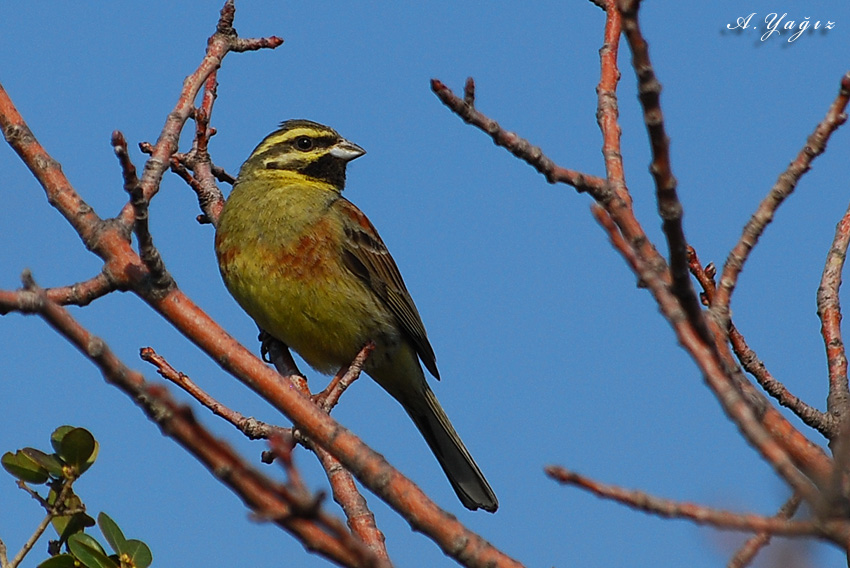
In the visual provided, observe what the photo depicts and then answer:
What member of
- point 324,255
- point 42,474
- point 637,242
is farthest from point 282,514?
point 324,255

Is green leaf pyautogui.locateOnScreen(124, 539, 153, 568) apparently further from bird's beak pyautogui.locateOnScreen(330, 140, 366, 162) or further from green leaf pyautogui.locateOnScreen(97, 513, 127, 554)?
bird's beak pyautogui.locateOnScreen(330, 140, 366, 162)

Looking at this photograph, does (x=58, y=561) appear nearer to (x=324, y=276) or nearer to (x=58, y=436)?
(x=58, y=436)

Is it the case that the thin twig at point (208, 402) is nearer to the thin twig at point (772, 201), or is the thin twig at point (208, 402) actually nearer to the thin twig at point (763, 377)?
the thin twig at point (763, 377)

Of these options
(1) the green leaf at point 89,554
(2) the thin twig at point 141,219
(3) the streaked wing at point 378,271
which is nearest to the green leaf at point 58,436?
(1) the green leaf at point 89,554

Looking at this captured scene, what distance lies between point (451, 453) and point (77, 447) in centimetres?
373

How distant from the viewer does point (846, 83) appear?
2.38 m

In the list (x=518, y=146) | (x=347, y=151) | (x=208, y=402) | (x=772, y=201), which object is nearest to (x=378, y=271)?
(x=347, y=151)

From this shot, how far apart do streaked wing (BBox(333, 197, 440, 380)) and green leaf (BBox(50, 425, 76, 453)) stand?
11.0 feet

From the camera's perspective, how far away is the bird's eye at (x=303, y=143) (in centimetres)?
741

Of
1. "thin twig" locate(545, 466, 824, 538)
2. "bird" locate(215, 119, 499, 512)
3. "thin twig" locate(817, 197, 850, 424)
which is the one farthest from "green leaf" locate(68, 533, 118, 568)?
"bird" locate(215, 119, 499, 512)

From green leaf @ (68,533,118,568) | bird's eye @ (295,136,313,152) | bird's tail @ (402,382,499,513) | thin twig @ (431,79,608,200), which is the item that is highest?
bird's eye @ (295,136,313,152)

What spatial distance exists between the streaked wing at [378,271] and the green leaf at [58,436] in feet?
11.0

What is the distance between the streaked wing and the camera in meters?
7.00

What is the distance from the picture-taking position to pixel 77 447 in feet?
11.8
